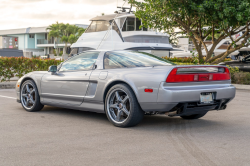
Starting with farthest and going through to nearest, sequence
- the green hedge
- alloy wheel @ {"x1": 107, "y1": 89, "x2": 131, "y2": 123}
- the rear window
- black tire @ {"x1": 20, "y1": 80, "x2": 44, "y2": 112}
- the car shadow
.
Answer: the green hedge < black tire @ {"x1": 20, "y1": 80, "x2": 44, "y2": 112} < the rear window < the car shadow < alloy wheel @ {"x1": 107, "y1": 89, "x2": 131, "y2": 123}

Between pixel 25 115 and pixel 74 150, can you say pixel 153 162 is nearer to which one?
pixel 74 150

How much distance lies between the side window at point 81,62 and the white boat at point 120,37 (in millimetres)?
15719

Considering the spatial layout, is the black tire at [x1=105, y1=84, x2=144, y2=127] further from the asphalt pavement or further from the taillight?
the taillight

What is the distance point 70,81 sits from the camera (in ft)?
21.9

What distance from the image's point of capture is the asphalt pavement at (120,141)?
3.93 meters

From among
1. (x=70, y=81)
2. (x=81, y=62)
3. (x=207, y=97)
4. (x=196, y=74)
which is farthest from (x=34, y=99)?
(x=207, y=97)

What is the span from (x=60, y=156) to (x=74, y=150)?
30 centimetres

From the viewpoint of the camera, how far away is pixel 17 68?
49.9 feet

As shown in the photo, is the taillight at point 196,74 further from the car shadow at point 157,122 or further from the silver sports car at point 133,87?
the car shadow at point 157,122

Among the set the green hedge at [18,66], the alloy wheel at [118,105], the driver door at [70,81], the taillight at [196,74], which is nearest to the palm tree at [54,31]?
the green hedge at [18,66]

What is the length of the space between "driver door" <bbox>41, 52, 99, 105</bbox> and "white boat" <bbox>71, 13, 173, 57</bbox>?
51.7 ft

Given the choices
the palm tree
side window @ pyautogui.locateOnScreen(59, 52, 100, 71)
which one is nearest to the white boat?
side window @ pyautogui.locateOnScreen(59, 52, 100, 71)

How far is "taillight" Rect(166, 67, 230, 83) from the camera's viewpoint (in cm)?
537

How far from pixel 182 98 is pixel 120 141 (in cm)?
123
